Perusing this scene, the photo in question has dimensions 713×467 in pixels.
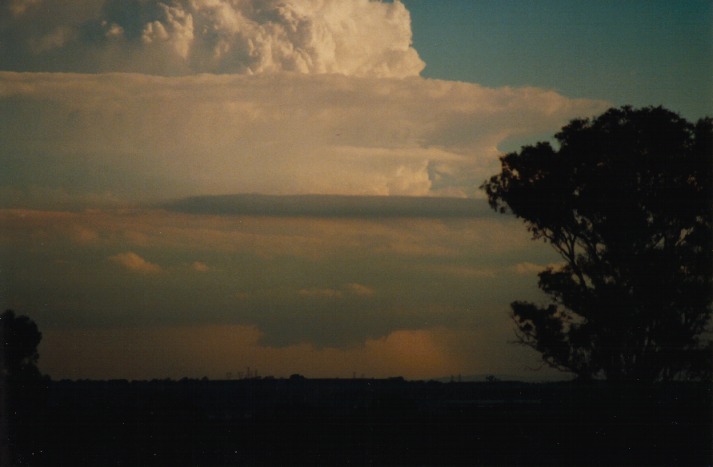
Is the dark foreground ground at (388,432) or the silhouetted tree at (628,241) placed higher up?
the silhouetted tree at (628,241)

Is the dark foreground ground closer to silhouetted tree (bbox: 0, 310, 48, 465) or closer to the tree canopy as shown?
silhouetted tree (bbox: 0, 310, 48, 465)

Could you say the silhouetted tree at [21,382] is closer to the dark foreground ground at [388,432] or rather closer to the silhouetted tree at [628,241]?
the dark foreground ground at [388,432]

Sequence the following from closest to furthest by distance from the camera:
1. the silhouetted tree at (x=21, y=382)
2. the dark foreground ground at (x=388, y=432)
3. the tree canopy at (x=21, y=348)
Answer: the dark foreground ground at (x=388, y=432) < the silhouetted tree at (x=21, y=382) < the tree canopy at (x=21, y=348)

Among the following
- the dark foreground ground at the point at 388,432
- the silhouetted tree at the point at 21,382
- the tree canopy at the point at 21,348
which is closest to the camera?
the dark foreground ground at the point at 388,432

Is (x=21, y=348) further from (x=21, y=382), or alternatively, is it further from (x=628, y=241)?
(x=628, y=241)

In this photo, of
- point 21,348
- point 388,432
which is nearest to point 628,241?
point 388,432

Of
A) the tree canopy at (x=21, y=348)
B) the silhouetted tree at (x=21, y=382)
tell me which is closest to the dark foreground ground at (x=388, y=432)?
the silhouetted tree at (x=21, y=382)

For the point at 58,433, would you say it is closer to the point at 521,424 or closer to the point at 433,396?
the point at 521,424
